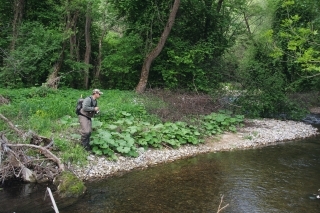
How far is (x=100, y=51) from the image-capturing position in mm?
20938

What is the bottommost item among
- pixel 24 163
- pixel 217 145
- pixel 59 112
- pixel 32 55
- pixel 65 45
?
pixel 217 145

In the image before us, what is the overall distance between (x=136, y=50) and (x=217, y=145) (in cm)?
861

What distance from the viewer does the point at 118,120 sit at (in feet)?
43.4

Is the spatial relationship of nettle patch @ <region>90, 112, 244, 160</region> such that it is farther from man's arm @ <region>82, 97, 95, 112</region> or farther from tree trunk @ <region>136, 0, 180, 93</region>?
tree trunk @ <region>136, 0, 180, 93</region>

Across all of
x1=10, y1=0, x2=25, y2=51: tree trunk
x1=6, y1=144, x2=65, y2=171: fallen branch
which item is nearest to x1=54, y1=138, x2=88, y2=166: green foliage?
x1=6, y1=144, x2=65, y2=171: fallen branch

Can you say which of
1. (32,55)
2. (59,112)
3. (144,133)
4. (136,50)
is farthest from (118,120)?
(136,50)

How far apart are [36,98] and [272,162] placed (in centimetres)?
1005

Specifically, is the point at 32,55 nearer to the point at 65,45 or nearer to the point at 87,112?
the point at 65,45

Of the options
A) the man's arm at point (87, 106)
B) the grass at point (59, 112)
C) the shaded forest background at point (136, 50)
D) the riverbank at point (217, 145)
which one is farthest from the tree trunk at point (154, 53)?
the man's arm at point (87, 106)

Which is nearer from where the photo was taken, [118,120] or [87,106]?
[87,106]

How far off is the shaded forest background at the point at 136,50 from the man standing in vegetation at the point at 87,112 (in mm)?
7115

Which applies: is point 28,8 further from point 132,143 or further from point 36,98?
point 132,143

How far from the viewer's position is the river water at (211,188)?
7.96 m

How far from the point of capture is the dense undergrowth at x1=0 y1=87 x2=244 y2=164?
10982 mm
